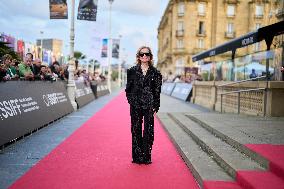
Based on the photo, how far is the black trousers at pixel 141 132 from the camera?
6.75m

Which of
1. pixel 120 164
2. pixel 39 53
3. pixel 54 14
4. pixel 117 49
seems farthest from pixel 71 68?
pixel 39 53

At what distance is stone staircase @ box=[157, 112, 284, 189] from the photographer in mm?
5230

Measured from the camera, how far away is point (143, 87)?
6.70m

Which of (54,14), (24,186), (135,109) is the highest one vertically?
(54,14)

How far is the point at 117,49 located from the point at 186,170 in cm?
3870

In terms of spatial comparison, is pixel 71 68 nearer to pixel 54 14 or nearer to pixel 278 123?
pixel 54 14

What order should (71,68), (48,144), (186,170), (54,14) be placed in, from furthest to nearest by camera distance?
(71,68), (54,14), (48,144), (186,170)

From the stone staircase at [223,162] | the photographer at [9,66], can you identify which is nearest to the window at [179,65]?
the photographer at [9,66]

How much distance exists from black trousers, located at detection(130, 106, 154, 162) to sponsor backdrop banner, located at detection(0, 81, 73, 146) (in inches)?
111

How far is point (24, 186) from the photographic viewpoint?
17.7ft

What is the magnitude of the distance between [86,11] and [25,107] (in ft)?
32.3

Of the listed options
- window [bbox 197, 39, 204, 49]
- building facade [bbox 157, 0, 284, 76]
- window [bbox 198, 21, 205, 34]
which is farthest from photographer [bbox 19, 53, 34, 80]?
window [bbox 198, 21, 205, 34]

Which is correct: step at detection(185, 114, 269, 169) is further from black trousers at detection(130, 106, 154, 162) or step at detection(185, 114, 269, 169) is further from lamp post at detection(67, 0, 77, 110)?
lamp post at detection(67, 0, 77, 110)

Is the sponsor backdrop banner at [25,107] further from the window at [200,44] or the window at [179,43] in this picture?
the window at [179,43]
